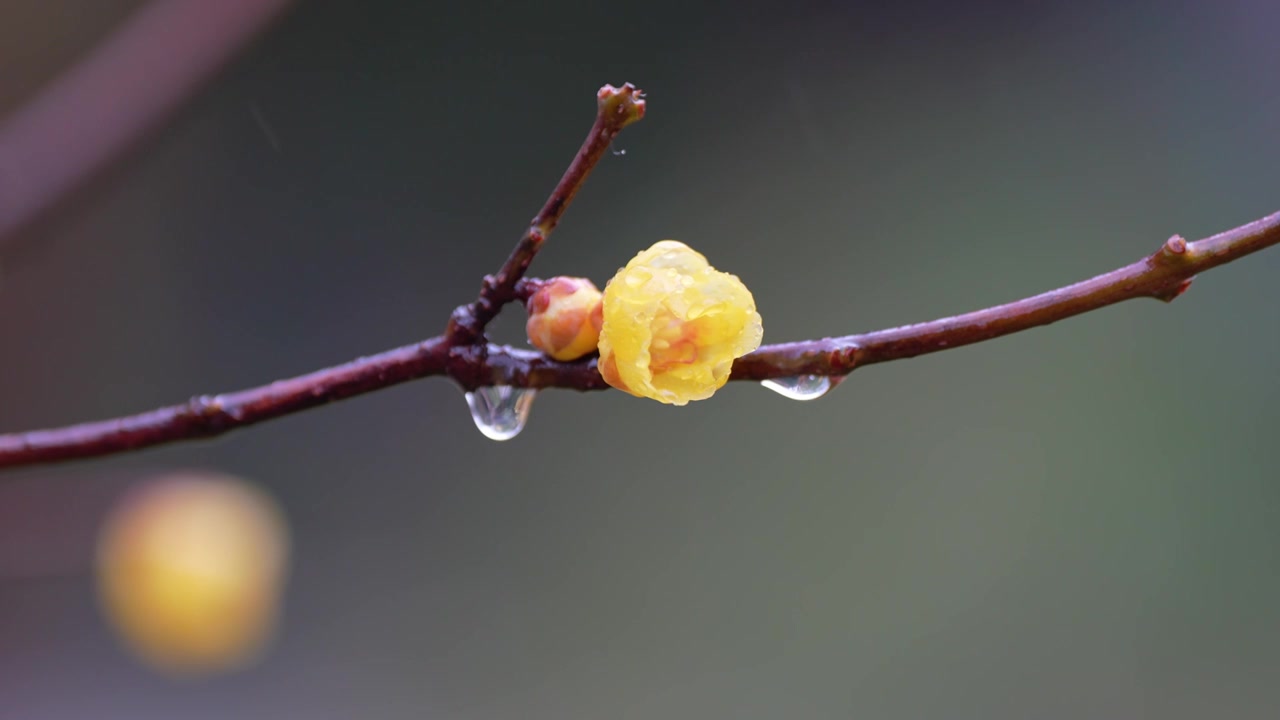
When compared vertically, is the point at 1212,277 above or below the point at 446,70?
below

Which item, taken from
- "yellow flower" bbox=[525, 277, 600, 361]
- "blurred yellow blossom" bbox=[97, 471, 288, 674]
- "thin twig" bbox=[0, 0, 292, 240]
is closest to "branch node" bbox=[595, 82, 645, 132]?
"yellow flower" bbox=[525, 277, 600, 361]

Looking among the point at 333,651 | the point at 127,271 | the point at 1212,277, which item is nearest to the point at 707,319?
the point at 333,651

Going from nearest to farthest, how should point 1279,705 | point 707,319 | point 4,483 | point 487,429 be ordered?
point 707,319
point 487,429
point 4,483
point 1279,705

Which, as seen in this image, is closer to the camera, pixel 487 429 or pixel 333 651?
pixel 487 429

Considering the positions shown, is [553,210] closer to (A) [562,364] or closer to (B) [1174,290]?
(A) [562,364]

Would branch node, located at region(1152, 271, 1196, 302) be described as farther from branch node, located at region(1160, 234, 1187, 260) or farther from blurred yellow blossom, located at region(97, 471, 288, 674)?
blurred yellow blossom, located at region(97, 471, 288, 674)

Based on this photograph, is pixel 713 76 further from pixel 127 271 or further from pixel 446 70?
pixel 127 271

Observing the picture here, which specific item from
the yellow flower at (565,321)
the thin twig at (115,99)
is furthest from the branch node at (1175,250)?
the thin twig at (115,99)
